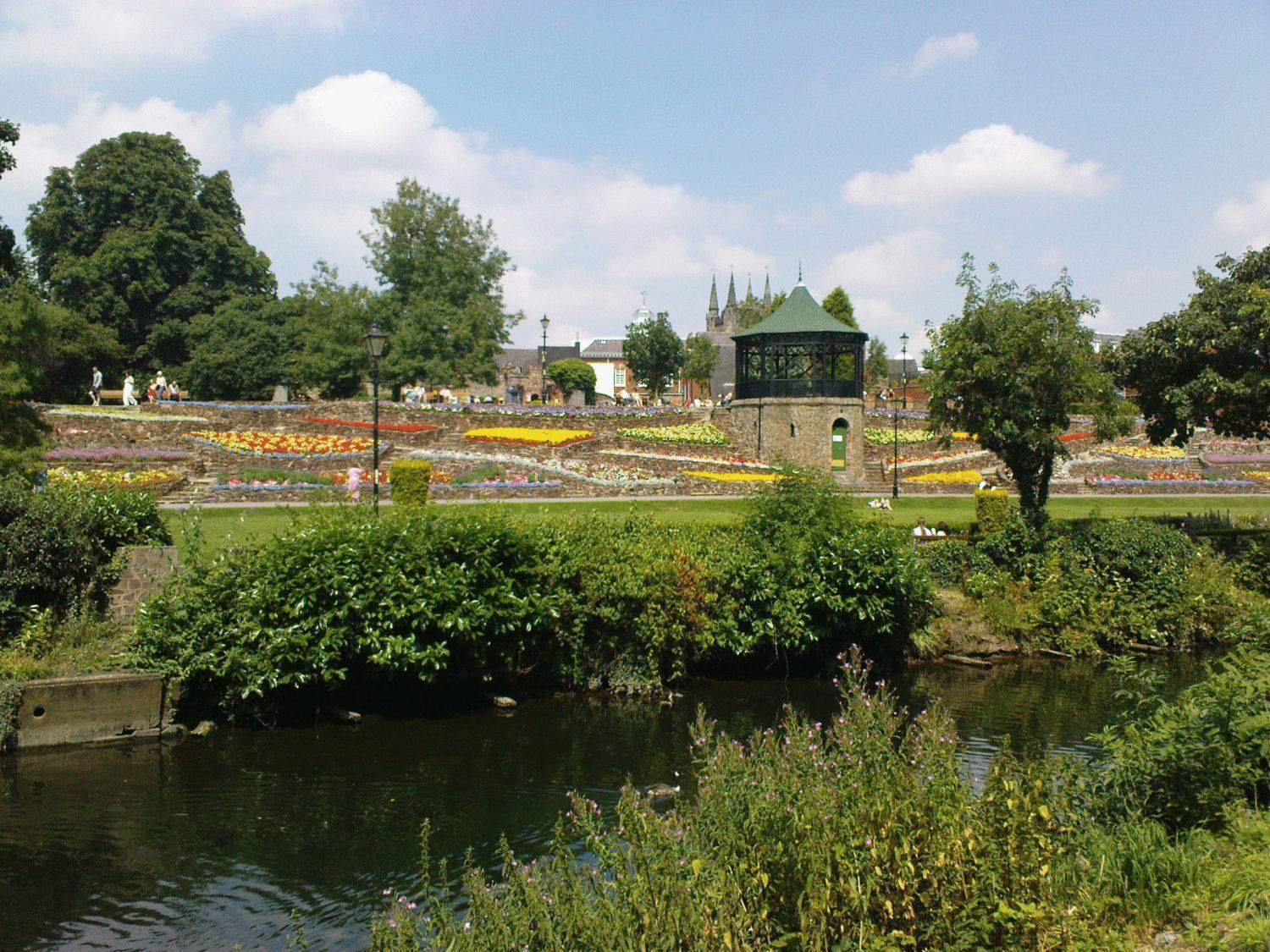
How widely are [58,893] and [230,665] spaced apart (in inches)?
167

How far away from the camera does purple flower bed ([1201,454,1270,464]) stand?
39.8 metres

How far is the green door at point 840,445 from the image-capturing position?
37625mm

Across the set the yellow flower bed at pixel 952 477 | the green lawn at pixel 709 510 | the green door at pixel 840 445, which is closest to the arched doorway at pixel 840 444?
the green door at pixel 840 445

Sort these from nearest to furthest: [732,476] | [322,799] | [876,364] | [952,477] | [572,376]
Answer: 1. [322,799]
2. [732,476]
3. [952,477]
4. [876,364]
5. [572,376]

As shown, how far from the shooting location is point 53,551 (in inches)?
551

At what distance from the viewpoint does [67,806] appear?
10711mm

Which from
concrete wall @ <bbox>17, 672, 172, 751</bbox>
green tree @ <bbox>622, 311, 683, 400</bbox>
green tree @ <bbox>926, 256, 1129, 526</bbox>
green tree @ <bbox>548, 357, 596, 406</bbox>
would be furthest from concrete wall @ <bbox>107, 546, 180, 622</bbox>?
green tree @ <bbox>548, 357, 596, 406</bbox>

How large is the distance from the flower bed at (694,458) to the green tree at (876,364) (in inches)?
1524

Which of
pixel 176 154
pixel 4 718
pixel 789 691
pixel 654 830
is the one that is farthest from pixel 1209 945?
pixel 176 154

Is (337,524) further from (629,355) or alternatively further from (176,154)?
(629,355)

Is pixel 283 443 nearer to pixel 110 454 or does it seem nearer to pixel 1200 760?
pixel 110 454

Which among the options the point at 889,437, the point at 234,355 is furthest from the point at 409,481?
the point at 234,355

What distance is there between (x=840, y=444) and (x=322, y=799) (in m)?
29.0

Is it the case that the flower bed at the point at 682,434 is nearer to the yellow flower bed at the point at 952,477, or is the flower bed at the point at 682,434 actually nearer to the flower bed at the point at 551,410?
the flower bed at the point at 551,410
